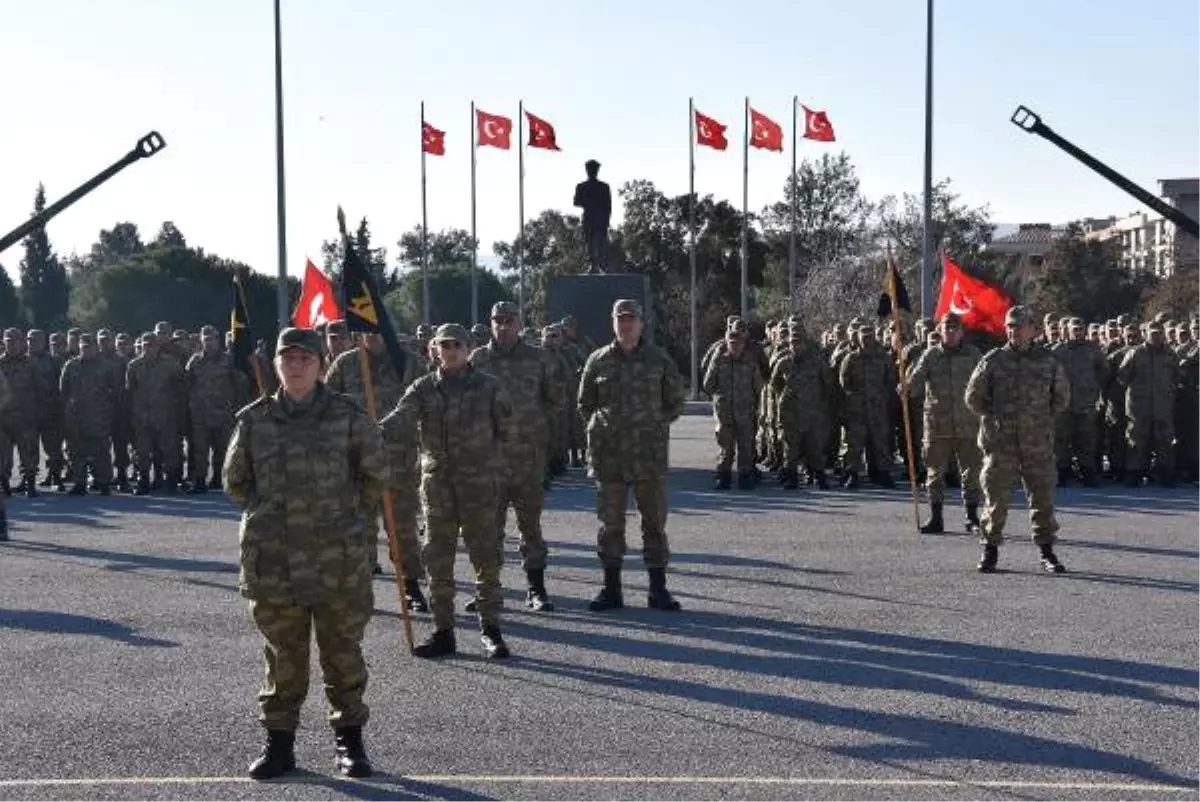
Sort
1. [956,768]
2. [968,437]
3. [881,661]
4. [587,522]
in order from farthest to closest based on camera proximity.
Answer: [587,522] → [968,437] → [881,661] → [956,768]

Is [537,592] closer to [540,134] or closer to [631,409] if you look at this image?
[631,409]

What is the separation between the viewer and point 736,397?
20.9 meters

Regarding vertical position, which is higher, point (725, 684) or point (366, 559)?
point (366, 559)

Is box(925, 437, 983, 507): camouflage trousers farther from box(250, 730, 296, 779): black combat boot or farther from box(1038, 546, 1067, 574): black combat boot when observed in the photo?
box(250, 730, 296, 779): black combat boot

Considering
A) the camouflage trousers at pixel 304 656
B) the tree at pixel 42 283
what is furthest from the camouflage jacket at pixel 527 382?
the tree at pixel 42 283

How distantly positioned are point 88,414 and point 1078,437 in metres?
12.5

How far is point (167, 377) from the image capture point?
21.8 metres

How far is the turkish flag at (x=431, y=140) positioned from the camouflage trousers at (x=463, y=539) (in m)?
35.7

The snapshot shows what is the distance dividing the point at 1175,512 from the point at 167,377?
12.3 meters

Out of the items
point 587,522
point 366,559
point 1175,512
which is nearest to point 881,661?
point 366,559

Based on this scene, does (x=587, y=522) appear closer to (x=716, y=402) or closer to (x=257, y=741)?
(x=716, y=402)

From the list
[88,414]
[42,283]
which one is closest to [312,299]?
[88,414]

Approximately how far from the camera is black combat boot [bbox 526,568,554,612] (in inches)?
466

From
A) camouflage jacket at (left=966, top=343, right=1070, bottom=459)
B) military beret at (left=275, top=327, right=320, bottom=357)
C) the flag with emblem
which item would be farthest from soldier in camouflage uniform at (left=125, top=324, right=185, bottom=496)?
military beret at (left=275, top=327, right=320, bottom=357)
